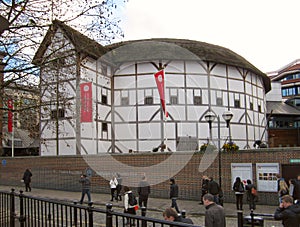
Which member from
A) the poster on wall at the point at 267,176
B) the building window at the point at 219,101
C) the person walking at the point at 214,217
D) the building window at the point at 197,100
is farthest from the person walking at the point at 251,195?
the building window at the point at 219,101

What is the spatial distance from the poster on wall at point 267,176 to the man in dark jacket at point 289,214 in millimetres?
8786

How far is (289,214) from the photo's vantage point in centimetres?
673

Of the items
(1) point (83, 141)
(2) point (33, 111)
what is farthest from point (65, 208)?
(1) point (83, 141)

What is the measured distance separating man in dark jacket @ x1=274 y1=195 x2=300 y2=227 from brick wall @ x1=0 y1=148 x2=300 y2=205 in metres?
8.68

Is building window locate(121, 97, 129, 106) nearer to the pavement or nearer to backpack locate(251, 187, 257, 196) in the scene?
the pavement

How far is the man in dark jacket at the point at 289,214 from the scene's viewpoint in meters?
6.70

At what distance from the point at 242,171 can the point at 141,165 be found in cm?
598

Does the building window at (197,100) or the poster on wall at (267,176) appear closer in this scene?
the poster on wall at (267,176)

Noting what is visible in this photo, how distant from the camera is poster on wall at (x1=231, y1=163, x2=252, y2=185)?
52.4 ft

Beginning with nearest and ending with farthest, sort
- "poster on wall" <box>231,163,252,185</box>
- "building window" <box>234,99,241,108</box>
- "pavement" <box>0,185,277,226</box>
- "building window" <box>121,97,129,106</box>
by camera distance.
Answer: "pavement" <box>0,185,277,226</box> → "poster on wall" <box>231,163,252,185</box> → "building window" <box>121,97,129,106</box> → "building window" <box>234,99,241,108</box>

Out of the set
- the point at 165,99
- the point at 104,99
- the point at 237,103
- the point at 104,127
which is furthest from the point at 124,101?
the point at 237,103

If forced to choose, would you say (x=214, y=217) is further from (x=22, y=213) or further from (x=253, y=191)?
(x=253, y=191)

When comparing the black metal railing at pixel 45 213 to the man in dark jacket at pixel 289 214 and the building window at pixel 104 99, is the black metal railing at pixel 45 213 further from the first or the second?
the building window at pixel 104 99

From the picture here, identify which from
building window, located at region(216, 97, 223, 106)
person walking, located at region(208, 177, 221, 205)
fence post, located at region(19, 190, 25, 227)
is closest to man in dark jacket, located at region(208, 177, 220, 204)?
person walking, located at region(208, 177, 221, 205)
